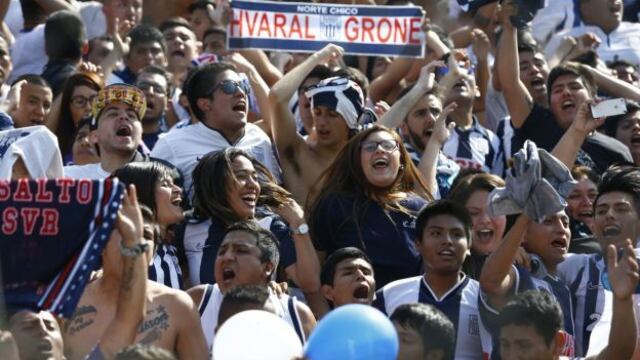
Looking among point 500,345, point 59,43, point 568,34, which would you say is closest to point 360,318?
point 500,345

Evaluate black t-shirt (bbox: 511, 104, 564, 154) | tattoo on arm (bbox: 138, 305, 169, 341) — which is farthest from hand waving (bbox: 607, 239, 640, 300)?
black t-shirt (bbox: 511, 104, 564, 154)

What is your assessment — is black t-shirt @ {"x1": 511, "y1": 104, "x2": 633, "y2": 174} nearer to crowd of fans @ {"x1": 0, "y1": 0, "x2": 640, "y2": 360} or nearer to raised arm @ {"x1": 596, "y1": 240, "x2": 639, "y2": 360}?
crowd of fans @ {"x1": 0, "y1": 0, "x2": 640, "y2": 360}

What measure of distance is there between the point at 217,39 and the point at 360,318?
708cm

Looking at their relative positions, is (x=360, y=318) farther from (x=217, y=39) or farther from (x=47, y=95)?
(x=217, y=39)

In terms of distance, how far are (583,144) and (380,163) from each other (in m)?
2.15

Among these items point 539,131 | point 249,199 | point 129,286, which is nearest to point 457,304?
point 249,199

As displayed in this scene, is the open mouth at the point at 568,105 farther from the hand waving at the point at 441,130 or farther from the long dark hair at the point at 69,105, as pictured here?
the long dark hair at the point at 69,105

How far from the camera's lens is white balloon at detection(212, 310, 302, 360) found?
207 inches

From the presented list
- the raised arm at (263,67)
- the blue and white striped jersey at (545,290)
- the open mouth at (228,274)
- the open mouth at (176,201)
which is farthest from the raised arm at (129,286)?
the raised arm at (263,67)

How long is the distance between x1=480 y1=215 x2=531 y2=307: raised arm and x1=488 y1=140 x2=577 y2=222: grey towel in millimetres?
105

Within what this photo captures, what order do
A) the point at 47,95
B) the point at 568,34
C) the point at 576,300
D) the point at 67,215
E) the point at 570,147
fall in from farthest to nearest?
1. the point at 568,34
2. the point at 47,95
3. the point at 570,147
4. the point at 576,300
5. the point at 67,215

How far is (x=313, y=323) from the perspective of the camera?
757 cm

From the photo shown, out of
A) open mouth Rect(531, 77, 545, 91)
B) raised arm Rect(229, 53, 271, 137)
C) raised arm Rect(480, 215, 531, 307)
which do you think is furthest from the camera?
open mouth Rect(531, 77, 545, 91)

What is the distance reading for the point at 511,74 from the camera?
35.7ft
